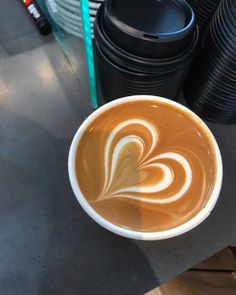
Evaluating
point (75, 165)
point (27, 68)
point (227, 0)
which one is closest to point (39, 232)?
point (75, 165)

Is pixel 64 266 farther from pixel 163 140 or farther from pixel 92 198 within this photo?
pixel 163 140

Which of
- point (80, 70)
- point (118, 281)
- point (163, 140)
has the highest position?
point (80, 70)

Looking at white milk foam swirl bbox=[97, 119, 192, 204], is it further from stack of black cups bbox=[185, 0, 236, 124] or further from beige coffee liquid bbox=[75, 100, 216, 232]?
stack of black cups bbox=[185, 0, 236, 124]

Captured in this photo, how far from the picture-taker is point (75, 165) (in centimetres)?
49

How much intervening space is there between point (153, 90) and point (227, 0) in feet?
0.62

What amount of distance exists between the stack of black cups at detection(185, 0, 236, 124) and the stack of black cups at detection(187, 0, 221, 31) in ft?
0.24

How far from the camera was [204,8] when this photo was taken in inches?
22.4

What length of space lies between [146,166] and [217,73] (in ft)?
0.70

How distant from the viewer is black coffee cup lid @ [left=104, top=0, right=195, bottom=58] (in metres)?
0.43

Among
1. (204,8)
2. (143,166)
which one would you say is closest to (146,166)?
(143,166)

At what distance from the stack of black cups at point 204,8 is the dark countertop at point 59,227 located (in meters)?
0.23

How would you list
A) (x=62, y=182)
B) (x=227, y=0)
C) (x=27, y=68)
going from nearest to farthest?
(x=227, y=0) → (x=62, y=182) → (x=27, y=68)

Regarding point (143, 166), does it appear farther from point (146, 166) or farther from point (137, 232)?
point (137, 232)

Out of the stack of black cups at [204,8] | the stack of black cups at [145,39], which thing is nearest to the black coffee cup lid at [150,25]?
the stack of black cups at [145,39]
